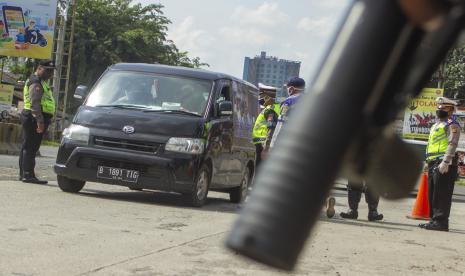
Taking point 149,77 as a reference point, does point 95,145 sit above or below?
below

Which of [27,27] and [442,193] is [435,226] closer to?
[442,193]

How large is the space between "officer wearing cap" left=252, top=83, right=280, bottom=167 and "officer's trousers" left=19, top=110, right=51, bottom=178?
120 inches

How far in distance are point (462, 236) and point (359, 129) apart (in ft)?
29.7

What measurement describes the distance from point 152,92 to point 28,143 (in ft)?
7.37

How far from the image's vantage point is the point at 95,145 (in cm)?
988

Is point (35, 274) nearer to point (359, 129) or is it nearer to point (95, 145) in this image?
point (359, 129)

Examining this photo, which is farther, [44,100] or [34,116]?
[44,100]

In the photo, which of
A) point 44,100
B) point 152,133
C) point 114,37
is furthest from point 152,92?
point 114,37

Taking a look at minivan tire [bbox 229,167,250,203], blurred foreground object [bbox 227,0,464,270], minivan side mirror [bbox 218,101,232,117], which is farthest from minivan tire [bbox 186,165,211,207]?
blurred foreground object [bbox 227,0,464,270]

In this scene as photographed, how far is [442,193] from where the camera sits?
1050cm

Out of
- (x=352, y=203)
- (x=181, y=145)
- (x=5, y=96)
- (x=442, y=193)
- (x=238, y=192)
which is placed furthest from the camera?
(x=5, y=96)

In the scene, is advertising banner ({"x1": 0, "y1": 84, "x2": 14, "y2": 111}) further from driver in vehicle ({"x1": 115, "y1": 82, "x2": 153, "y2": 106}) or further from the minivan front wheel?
the minivan front wheel

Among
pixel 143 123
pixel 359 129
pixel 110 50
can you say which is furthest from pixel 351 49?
pixel 110 50

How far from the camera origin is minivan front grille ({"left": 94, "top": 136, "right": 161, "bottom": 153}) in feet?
31.9
